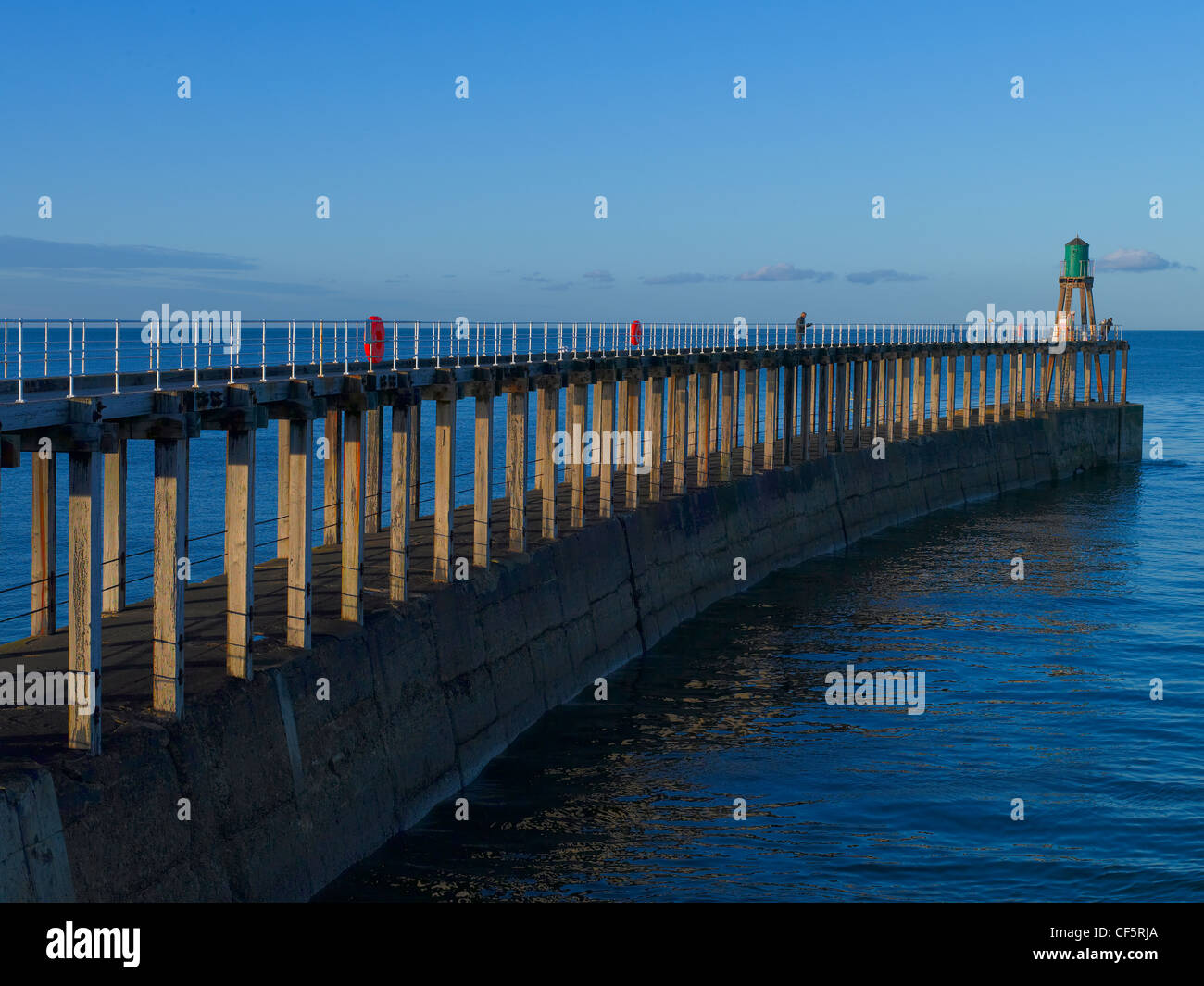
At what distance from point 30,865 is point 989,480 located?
171 feet

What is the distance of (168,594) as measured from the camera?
1552 cm

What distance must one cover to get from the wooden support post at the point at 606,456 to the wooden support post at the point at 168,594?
1550cm

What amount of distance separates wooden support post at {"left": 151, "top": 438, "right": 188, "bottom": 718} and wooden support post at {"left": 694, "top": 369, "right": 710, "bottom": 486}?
23.1 meters

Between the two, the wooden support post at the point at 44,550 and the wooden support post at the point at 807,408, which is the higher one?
the wooden support post at the point at 807,408

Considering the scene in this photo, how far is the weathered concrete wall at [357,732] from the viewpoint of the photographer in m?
13.5

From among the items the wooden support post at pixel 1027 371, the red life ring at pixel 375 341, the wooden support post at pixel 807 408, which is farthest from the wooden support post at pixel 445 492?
the wooden support post at pixel 1027 371

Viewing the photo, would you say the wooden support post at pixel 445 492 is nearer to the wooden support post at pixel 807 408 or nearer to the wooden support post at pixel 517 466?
the wooden support post at pixel 517 466

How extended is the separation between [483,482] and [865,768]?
818cm

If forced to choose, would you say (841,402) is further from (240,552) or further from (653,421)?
(240,552)

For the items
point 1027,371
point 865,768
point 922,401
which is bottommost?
point 865,768

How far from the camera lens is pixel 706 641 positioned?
31.5m

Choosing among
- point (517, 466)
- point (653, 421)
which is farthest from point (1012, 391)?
point (517, 466)

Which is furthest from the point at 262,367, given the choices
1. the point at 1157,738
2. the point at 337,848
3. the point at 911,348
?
the point at 911,348
